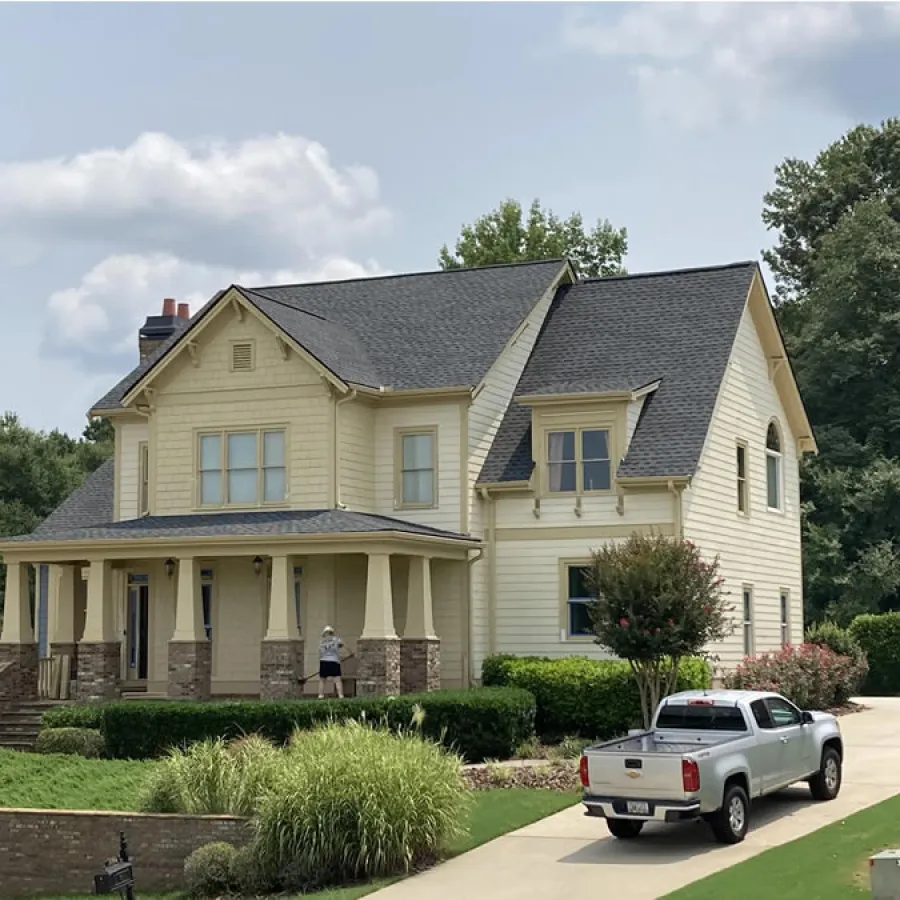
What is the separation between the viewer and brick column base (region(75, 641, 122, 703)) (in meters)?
29.9

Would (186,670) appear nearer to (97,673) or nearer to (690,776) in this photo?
(97,673)

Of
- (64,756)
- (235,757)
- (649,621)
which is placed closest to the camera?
(235,757)

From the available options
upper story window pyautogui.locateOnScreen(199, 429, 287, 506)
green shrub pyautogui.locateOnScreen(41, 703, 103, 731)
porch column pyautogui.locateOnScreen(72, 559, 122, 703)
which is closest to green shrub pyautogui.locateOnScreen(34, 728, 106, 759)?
green shrub pyautogui.locateOnScreen(41, 703, 103, 731)

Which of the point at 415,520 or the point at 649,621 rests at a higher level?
the point at 415,520

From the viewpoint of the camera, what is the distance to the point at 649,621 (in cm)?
2445

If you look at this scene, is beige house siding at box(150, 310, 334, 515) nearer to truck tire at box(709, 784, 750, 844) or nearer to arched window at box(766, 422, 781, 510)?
arched window at box(766, 422, 781, 510)

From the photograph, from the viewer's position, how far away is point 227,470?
32.1m

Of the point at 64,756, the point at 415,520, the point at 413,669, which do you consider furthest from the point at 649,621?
the point at 64,756

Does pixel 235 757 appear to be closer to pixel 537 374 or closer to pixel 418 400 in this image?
pixel 418 400

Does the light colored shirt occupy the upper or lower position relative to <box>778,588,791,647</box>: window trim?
lower

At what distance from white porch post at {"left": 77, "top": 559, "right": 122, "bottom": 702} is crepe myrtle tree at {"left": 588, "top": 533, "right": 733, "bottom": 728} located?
10355 millimetres

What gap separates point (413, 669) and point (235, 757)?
880 cm

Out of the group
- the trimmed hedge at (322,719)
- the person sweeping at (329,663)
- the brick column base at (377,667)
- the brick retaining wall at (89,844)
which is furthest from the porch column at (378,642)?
the brick retaining wall at (89,844)

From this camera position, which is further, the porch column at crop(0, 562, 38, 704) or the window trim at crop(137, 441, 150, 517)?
the window trim at crop(137, 441, 150, 517)
